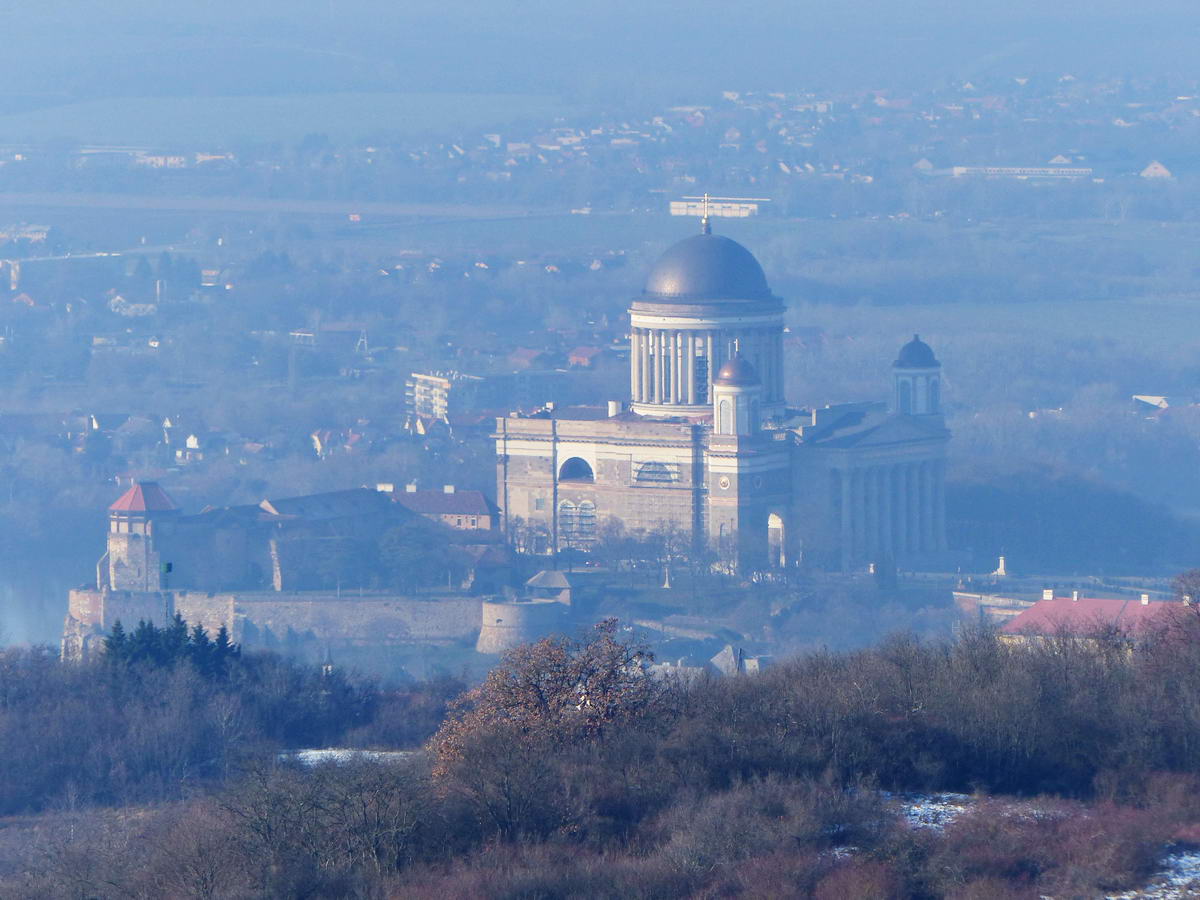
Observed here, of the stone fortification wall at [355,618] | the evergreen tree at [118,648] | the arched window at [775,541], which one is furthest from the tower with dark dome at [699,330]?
the evergreen tree at [118,648]

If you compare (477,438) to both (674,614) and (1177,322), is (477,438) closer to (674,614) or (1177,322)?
(674,614)

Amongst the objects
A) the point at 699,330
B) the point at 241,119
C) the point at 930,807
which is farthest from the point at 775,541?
the point at 241,119

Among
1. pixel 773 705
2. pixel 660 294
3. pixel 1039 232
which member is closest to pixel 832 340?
pixel 1039 232

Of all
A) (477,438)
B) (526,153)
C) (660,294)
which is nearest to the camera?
(660,294)

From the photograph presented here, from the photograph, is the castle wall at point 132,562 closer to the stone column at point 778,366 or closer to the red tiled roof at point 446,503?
the red tiled roof at point 446,503

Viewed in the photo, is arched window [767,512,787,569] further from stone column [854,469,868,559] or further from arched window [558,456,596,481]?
arched window [558,456,596,481]

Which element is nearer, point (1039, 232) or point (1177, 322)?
point (1177, 322)
